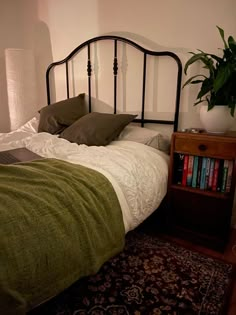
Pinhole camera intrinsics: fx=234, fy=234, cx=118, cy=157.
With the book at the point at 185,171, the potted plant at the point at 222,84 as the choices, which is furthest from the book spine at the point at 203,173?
the potted plant at the point at 222,84

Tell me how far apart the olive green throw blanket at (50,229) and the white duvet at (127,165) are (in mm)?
113

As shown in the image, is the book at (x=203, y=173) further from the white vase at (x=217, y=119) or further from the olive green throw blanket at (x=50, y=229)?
the olive green throw blanket at (x=50, y=229)

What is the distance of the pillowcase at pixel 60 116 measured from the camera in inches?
83.1

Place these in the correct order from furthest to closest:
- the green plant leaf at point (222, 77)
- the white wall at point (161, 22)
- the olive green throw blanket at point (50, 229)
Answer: the white wall at point (161, 22) < the green plant leaf at point (222, 77) < the olive green throw blanket at point (50, 229)

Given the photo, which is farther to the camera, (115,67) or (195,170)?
(115,67)

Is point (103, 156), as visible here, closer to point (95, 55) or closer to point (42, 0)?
point (95, 55)

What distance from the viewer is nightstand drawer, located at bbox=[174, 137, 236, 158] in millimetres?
1426

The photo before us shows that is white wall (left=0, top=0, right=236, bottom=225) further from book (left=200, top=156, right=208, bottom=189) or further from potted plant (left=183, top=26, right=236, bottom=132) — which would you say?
book (left=200, top=156, right=208, bottom=189)

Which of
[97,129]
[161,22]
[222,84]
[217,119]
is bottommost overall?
[97,129]

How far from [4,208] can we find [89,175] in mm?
439

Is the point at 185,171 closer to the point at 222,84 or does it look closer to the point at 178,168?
the point at 178,168

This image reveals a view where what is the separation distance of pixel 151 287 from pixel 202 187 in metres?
0.72

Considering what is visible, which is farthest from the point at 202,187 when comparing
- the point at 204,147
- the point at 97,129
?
the point at 97,129

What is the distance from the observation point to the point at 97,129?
1.78m
